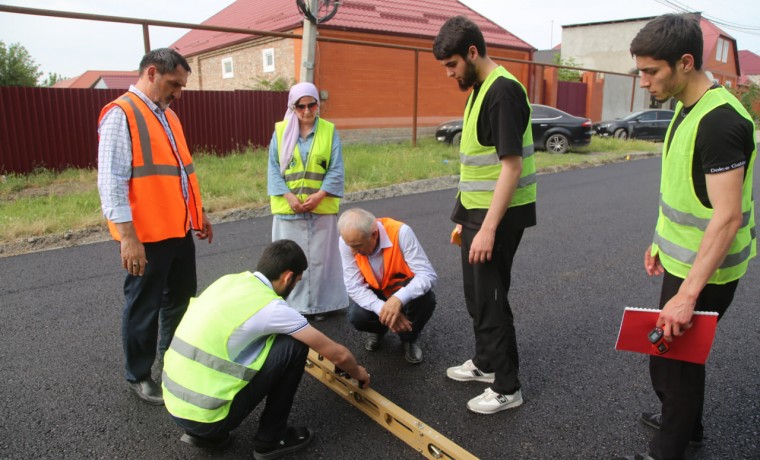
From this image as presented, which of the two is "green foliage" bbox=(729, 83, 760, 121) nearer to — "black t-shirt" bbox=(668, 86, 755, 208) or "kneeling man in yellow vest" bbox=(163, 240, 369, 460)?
"black t-shirt" bbox=(668, 86, 755, 208)

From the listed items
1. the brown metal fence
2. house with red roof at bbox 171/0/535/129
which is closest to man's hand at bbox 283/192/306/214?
the brown metal fence

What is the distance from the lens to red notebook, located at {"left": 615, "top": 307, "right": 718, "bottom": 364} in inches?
79.0

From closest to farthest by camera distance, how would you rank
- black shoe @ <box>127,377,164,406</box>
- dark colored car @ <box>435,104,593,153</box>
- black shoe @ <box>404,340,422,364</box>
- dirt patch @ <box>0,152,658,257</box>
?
black shoe @ <box>127,377,164,406</box>
black shoe @ <box>404,340,422,364</box>
dirt patch @ <box>0,152,658,257</box>
dark colored car @ <box>435,104,593,153</box>

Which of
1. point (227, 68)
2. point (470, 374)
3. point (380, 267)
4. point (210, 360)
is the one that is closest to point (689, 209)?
point (470, 374)

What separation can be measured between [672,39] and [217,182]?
7541 millimetres

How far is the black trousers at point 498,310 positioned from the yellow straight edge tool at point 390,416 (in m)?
0.53

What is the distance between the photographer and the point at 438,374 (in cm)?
330

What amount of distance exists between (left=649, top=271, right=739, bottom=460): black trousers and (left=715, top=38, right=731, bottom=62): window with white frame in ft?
153

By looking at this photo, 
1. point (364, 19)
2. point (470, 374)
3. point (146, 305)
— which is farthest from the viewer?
point (364, 19)

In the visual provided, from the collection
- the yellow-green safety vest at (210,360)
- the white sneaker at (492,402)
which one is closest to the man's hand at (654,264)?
the white sneaker at (492,402)

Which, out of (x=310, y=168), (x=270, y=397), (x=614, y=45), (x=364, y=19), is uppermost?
(x=614, y=45)

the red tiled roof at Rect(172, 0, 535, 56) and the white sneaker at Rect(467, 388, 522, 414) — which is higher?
the red tiled roof at Rect(172, 0, 535, 56)

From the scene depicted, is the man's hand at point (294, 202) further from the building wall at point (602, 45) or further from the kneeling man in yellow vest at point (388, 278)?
the building wall at point (602, 45)

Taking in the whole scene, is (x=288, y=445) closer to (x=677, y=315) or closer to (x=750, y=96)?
(x=677, y=315)
